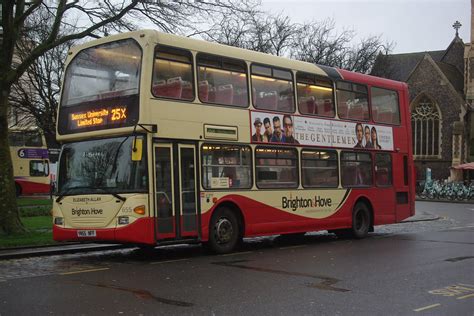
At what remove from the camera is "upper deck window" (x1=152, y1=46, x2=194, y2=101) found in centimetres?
1177

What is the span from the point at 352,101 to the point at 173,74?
21.1 feet

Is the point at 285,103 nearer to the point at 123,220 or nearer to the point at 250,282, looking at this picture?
the point at 123,220

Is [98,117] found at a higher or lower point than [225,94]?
lower

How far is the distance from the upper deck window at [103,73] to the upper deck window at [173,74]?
39 centimetres

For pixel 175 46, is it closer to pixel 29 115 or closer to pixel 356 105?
pixel 356 105

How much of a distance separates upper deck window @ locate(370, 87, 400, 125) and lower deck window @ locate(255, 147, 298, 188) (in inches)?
158

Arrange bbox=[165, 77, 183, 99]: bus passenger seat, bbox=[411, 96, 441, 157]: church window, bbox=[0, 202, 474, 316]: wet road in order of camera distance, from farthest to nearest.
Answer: bbox=[411, 96, 441, 157]: church window, bbox=[165, 77, 183, 99]: bus passenger seat, bbox=[0, 202, 474, 316]: wet road

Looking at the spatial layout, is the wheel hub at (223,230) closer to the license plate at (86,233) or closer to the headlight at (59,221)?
the license plate at (86,233)

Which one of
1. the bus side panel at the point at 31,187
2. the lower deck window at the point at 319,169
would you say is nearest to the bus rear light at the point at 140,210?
the lower deck window at the point at 319,169

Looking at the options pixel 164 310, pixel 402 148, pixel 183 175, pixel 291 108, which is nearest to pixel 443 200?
pixel 402 148

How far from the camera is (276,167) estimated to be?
1423 cm

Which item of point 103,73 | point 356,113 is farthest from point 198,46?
point 356,113

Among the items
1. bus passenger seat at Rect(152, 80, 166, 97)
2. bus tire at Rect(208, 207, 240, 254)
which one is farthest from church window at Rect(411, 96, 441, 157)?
bus passenger seat at Rect(152, 80, 166, 97)

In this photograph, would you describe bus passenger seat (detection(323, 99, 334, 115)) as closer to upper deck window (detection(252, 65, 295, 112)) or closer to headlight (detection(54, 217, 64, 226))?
upper deck window (detection(252, 65, 295, 112))
